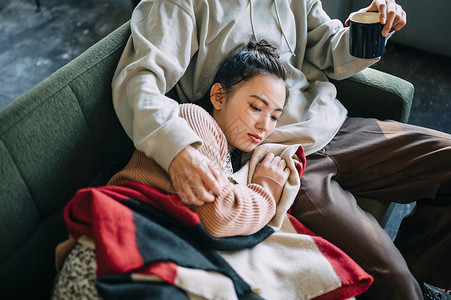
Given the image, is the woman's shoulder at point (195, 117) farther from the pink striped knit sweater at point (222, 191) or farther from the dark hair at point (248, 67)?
the dark hair at point (248, 67)

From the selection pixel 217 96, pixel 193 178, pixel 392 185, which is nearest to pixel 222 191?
pixel 193 178

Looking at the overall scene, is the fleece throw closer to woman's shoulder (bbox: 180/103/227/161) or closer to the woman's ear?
woman's shoulder (bbox: 180/103/227/161)

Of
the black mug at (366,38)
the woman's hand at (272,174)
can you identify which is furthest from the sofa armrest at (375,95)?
the woman's hand at (272,174)

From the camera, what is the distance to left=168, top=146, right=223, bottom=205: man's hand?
2.98 feet

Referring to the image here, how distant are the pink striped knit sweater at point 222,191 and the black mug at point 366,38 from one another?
0.44 metres

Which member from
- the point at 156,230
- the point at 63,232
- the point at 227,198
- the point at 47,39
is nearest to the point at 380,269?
the point at 227,198

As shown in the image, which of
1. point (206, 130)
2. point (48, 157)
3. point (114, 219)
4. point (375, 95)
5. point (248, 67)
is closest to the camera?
point (114, 219)

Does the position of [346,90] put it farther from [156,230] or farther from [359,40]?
[156,230]

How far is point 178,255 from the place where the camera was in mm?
832

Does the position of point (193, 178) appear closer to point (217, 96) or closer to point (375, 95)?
point (217, 96)

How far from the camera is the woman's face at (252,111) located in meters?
1.15

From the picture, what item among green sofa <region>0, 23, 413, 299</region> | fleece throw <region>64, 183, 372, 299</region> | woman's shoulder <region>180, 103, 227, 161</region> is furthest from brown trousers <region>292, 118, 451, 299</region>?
green sofa <region>0, 23, 413, 299</region>

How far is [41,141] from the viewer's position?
95 cm

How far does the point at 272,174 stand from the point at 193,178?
26cm
